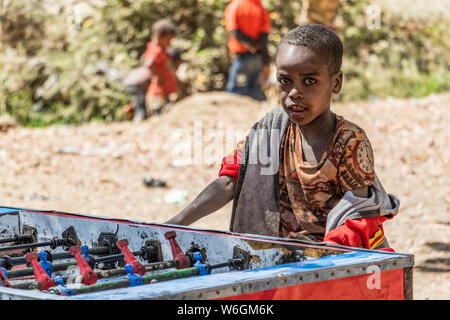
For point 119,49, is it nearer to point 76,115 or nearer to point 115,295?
point 76,115

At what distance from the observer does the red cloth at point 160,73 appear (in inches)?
442

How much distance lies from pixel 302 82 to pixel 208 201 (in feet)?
2.06

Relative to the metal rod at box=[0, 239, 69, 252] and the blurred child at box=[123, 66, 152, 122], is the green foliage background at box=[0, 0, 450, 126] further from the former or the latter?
the metal rod at box=[0, 239, 69, 252]

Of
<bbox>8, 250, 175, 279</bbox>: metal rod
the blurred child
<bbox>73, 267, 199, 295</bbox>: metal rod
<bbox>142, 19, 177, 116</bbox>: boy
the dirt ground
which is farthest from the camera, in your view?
the blurred child

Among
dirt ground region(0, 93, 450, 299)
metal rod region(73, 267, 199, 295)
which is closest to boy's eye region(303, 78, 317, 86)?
metal rod region(73, 267, 199, 295)

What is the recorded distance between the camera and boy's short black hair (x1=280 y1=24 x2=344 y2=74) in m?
2.70

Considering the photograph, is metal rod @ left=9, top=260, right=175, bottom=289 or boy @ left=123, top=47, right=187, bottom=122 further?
boy @ left=123, top=47, right=187, bottom=122

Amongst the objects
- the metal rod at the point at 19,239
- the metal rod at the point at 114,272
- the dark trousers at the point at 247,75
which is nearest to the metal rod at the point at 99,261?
the metal rod at the point at 114,272

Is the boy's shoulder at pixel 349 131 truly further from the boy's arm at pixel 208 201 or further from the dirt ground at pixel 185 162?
the dirt ground at pixel 185 162

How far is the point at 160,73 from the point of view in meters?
11.4

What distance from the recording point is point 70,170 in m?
8.39

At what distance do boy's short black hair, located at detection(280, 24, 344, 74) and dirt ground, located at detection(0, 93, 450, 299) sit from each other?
124 inches

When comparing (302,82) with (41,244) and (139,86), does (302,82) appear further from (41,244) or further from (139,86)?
(139,86)

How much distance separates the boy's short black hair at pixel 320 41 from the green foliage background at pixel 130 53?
379 inches
